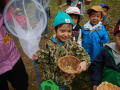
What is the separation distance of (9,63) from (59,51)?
0.63 meters

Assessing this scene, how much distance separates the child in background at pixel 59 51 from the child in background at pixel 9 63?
0.95ft

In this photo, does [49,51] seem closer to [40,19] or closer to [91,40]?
[40,19]

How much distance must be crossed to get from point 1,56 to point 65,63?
0.74 metres

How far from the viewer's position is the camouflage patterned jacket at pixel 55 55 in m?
1.74

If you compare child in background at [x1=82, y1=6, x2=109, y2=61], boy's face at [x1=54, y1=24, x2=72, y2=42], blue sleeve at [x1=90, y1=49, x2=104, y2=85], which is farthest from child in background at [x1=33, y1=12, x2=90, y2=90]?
child in background at [x1=82, y1=6, x2=109, y2=61]

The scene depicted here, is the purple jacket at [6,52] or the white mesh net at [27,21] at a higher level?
the white mesh net at [27,21]

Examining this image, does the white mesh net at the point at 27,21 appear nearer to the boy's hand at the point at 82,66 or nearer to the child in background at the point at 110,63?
the boy's hand at the point at 82,66

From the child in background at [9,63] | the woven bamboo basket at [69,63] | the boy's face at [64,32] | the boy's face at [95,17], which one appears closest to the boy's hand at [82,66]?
the woven bamboo basket at [69,63]

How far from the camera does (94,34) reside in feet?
7.97

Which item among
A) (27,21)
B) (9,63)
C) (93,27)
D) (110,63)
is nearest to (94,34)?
(93,27)

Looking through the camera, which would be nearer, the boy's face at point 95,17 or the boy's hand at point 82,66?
the boy's hand at point 82,66

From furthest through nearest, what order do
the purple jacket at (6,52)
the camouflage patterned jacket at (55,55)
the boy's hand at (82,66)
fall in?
1. the camouflage patterned jacket at (55,55)
2. the boy's hand at (82,66)
3. the purple jacket at (6,52)

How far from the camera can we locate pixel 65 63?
1679 mm

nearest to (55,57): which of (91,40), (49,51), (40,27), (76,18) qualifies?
(49,51)
